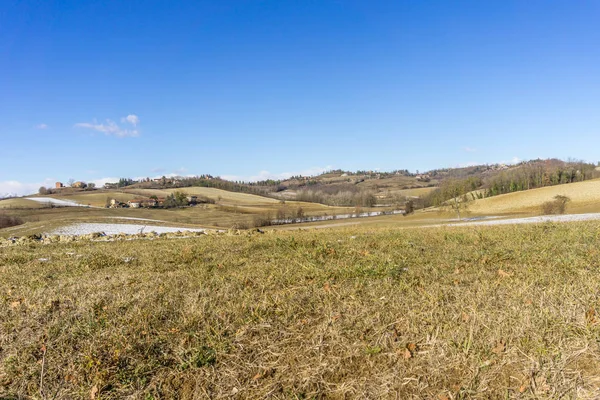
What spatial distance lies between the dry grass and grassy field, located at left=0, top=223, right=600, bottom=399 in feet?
247

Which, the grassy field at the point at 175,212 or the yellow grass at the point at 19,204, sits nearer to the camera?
the grassy field at the point at 175,212

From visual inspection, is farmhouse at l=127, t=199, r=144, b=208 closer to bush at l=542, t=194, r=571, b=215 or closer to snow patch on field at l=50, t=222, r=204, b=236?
→ snow patch on field at l=50, t=222, r=204, b=236

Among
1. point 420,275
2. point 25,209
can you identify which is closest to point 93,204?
point 25,209

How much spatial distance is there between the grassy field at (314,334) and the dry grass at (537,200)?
75372 mm

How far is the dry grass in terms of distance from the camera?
69.6 meters

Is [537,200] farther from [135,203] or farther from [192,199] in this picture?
[135,203]

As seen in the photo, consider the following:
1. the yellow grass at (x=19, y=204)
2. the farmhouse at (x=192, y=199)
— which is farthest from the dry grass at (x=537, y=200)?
the yellow grass at (x=19, y=204)

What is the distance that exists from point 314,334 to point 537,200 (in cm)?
8891

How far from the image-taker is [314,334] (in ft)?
15.4

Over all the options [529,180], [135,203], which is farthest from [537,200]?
[135,203]

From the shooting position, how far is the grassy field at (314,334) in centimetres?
388

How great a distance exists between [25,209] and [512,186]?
14719 cm

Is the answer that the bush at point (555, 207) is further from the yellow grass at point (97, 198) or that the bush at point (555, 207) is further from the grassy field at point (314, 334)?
the yellow grass at point (97, 198)

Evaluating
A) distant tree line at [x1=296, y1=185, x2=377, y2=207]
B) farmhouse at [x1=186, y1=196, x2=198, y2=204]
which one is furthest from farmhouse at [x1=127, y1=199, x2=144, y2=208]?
distant tree line at [x1=296, y1=185, x2=377, y2=207]
